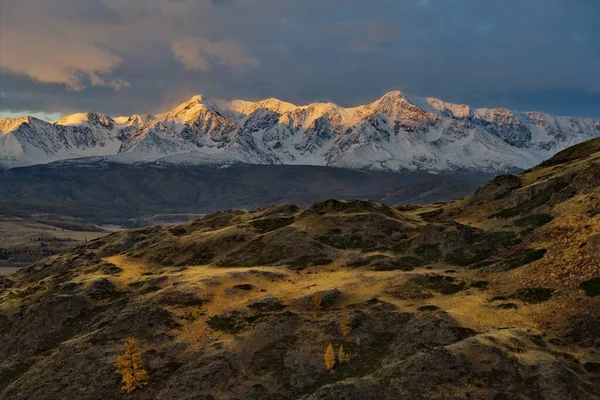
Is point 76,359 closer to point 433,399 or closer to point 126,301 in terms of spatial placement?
point 126,301

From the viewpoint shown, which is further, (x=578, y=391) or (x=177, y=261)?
(x=177, y=261)

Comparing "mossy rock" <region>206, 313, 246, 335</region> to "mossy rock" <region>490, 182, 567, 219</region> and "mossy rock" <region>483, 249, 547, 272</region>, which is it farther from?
"mossy rock" <region>490, 182, 567, 219</region>

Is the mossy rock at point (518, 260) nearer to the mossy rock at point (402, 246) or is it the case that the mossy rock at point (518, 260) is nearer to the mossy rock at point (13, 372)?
the mossy rock at point (402, 246)

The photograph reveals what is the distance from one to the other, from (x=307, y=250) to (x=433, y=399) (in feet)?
227

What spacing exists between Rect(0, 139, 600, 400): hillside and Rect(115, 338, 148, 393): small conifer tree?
128cm

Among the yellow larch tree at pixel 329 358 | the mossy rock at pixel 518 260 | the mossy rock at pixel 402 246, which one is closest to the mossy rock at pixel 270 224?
the mossy rock at pixel 402 246

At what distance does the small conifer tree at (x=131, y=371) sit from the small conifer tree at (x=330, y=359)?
76.0 feet

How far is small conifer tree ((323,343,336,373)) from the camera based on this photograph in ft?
208

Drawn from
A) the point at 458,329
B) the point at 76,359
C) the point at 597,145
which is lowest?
the point at 76,359

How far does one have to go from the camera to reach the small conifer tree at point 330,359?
63.4 metres

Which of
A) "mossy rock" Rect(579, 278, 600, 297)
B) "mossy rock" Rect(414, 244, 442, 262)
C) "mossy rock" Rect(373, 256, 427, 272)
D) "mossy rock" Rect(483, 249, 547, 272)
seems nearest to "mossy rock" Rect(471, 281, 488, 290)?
"mossy rock" Rect(483, 249, 547, 272)

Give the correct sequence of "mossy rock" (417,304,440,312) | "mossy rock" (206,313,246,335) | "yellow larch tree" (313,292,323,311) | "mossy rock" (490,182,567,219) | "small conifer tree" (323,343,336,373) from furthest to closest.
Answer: "mossy rock" (490,182,567,219), "yellow larch tree" (313,292,323,311), "mossy rock" (206,313,246,335), "mossy rock" (417,304,440,312), "small conifer tree" (323,343,336,373)

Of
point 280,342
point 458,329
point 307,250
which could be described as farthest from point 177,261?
point 458,329

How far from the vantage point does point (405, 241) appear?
384 feet
